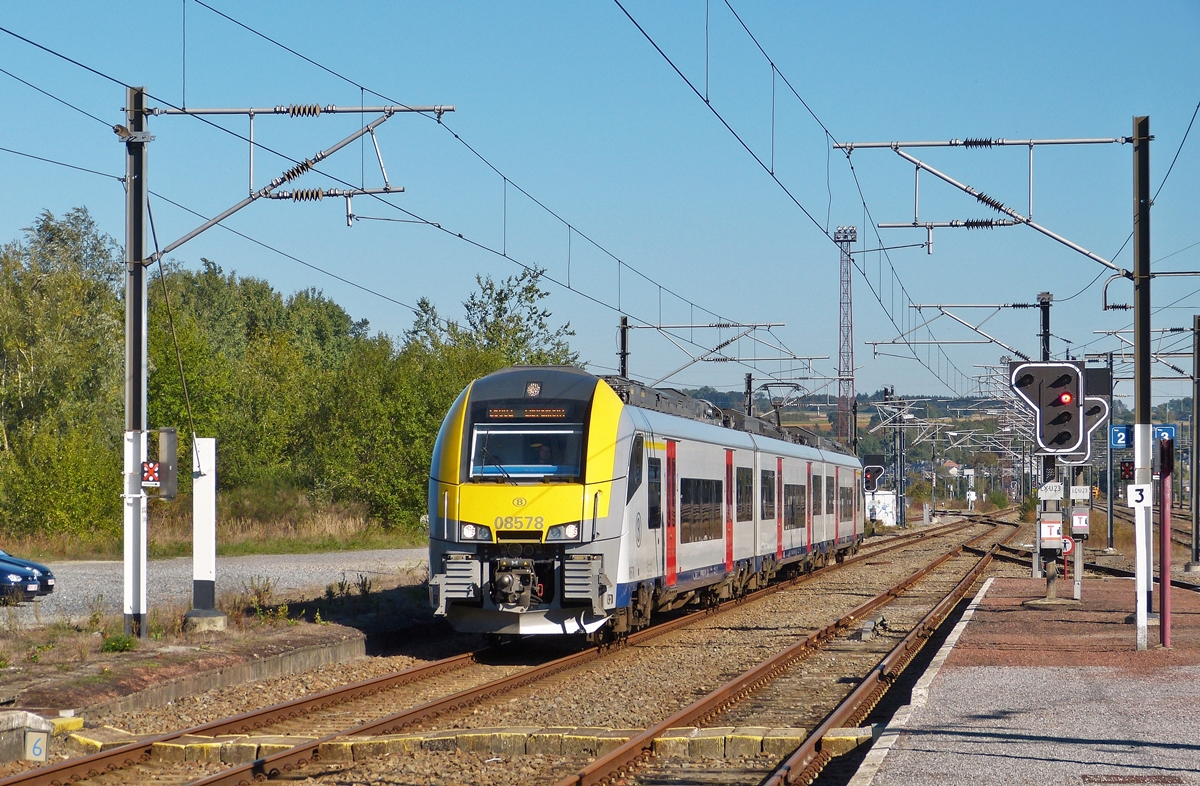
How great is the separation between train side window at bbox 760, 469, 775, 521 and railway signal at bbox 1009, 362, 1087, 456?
352 inches

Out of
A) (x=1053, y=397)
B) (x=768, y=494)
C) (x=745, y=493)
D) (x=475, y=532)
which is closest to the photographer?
(x=475, y=532)

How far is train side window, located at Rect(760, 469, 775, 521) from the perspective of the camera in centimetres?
2538

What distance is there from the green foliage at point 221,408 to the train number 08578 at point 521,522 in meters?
24.3

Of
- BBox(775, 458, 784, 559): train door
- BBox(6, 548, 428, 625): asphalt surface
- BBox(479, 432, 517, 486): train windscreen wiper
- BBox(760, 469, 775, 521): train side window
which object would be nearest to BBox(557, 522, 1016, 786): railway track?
BBox(479, 432, 517, 486): train windscreen wiper

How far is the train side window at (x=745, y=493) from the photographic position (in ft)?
76.0

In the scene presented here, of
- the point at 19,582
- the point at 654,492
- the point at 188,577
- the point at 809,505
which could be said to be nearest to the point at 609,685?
the point at 654,492

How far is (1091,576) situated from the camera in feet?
101

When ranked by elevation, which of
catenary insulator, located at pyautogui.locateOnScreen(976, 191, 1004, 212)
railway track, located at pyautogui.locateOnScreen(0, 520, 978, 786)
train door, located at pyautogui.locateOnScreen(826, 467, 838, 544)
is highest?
catenary insulator, located at pyautogui.locateOnScreen(976, 191, 1004, 212)

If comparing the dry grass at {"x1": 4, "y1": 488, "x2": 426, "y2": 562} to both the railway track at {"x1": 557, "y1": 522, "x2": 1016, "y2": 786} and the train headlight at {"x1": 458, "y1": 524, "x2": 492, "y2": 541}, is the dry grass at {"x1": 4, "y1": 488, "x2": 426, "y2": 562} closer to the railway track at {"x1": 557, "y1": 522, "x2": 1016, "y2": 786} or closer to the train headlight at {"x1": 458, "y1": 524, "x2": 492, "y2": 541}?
the train headlight at {"x1": 458, "y1": 524, "x2": 492, "y2": 541}

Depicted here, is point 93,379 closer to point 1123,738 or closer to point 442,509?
point 442,509

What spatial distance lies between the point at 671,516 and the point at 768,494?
25.3 feet

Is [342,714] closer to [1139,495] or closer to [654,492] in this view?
[654,492]

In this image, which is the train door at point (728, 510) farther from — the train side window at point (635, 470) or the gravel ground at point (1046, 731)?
the gravel ground at point (1046, 731)

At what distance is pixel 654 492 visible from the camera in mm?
17672
